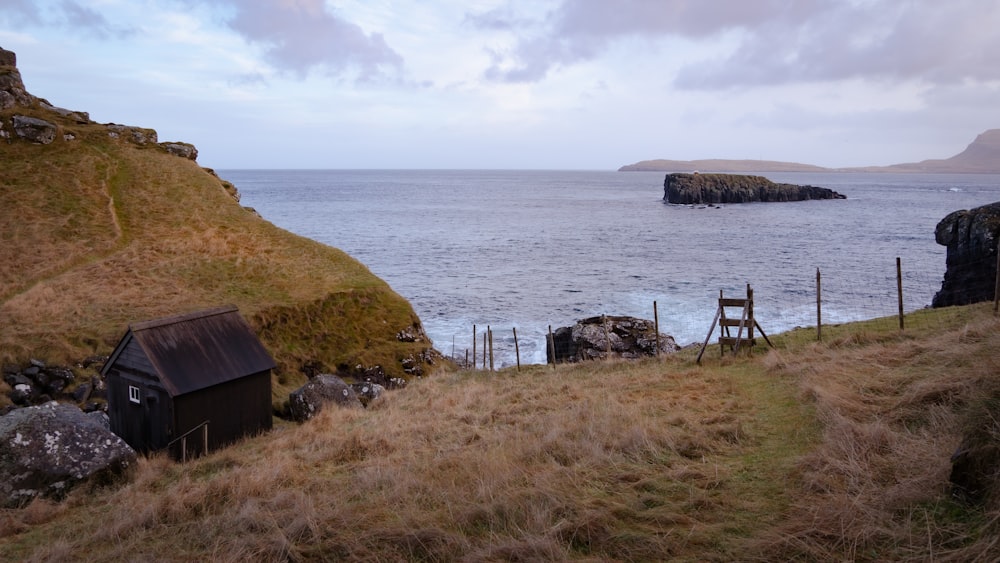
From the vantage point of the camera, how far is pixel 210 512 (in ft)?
35.8

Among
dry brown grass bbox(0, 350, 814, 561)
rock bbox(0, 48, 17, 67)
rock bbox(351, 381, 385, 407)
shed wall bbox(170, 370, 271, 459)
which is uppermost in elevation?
rock bbox(0, 48, 17, 67)

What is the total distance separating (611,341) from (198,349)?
61.9 feet

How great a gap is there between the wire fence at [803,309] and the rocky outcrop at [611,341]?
0.17 metres

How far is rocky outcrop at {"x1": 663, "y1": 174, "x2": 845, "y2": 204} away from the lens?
162375 millimetres

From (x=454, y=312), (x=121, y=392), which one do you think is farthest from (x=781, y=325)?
(x=121, y=392)

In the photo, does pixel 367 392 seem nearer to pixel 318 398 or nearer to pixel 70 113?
pixel 318 398

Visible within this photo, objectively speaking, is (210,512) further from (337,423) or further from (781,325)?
(781,325)

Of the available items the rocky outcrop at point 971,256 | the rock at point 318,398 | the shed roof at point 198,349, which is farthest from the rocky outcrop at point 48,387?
the rocky outcrop at point 971,256

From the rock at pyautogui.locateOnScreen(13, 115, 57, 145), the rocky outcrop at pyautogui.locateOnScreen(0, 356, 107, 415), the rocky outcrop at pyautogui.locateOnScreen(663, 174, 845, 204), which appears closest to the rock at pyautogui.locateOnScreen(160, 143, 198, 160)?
the rock at pyautogui.locateOnScreen(13, 115, 57, 145)

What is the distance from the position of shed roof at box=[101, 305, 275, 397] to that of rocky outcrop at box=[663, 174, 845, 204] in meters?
151

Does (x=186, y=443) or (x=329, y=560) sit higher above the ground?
(x=329, y=560)

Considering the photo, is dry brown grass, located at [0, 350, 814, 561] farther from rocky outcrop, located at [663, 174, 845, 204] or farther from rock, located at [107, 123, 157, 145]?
rocky outcrop, located at [663, 174, 845, 204]

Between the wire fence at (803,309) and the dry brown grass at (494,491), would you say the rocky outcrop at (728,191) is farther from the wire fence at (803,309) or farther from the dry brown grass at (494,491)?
the dry brown grass at (494,491)

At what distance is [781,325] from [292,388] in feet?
94.7
